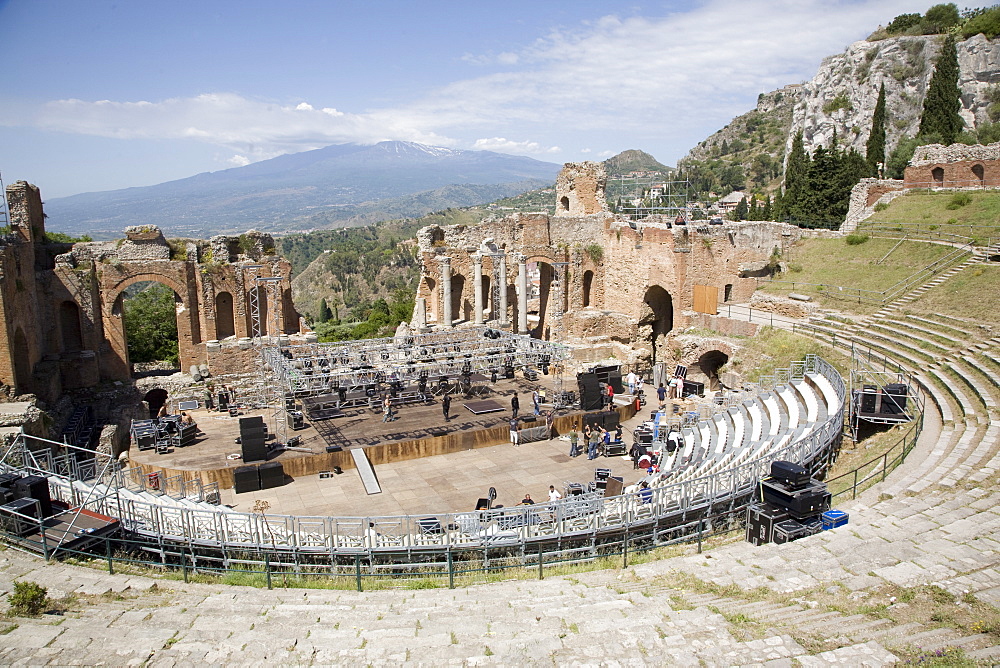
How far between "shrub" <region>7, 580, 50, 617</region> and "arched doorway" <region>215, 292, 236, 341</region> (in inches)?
860

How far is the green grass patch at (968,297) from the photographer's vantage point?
2158 centimetres

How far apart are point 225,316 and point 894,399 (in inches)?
1037

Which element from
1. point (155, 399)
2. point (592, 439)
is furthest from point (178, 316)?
point (592, 439)

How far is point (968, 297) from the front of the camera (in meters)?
22.9

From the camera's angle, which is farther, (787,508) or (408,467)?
(408,467)

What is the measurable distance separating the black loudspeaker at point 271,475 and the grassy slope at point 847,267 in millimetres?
21349

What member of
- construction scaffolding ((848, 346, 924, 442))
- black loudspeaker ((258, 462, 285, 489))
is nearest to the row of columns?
black loudspeaker ((258, 462, 285, 489))

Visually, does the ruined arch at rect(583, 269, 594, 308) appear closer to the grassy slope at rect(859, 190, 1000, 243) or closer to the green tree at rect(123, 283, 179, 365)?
the grassy slope at rect(859, 190, 1000, 243)

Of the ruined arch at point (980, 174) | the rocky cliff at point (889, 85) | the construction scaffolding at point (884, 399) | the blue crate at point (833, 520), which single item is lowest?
the blue crate at point (833, 520)

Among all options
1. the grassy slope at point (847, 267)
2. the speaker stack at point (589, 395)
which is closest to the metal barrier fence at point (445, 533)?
the speaker stack at point (589, 395)

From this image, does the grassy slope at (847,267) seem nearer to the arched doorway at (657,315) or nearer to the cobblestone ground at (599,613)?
the arched doorway at (657,315)

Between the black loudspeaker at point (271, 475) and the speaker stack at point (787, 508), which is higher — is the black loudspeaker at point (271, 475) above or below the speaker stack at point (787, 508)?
below

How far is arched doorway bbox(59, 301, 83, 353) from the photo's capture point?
91.2ft

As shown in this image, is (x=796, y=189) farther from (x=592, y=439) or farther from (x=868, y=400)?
(x=592, y=439)
